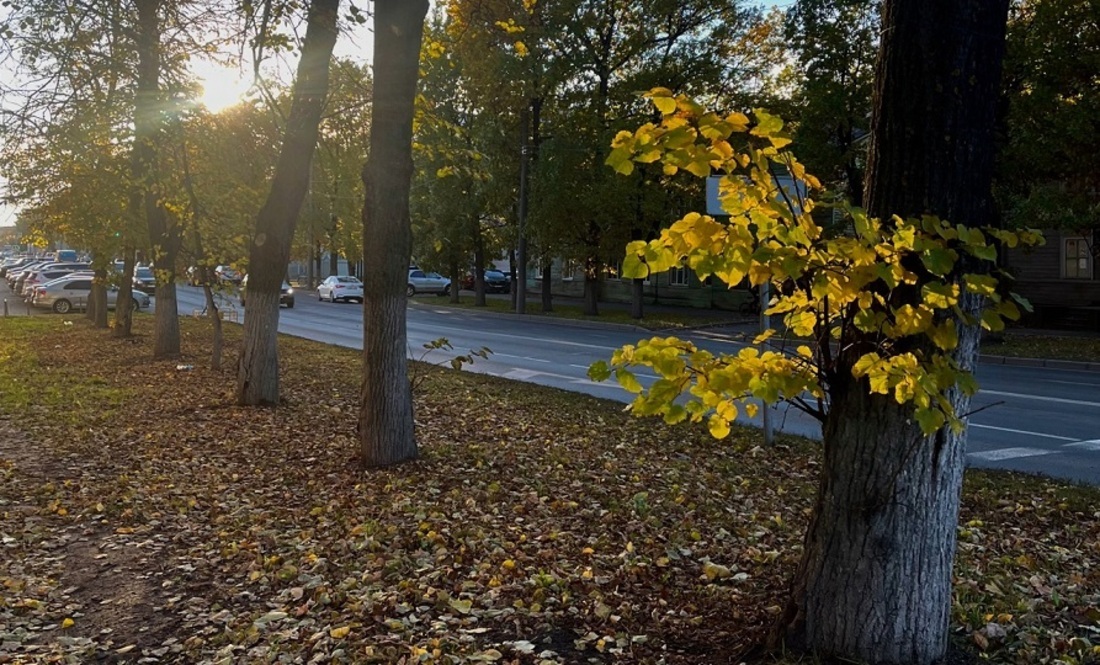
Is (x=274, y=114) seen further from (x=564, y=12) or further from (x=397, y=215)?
(x=564, y=12)

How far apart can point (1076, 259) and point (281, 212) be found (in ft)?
98.2

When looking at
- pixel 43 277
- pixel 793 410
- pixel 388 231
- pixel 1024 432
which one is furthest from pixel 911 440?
pixel 43 277

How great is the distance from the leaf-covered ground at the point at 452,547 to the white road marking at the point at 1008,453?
1897 millimetres

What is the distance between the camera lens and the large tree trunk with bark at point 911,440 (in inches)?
140

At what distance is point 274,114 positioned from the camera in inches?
552

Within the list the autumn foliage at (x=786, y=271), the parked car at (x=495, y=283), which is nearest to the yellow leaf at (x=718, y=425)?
the autumn foliage at (x=786, y=271)

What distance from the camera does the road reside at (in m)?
9.64

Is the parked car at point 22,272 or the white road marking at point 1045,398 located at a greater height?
the parked car at point 22,272

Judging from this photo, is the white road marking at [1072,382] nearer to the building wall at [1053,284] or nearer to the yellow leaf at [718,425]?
the building wall at [1053,284]

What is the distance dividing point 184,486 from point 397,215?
9.38 feet

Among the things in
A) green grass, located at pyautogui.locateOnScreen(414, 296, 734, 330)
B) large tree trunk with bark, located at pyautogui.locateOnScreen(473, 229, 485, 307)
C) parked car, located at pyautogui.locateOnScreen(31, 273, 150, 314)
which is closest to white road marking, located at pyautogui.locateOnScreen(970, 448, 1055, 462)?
green grass, located at pyautogui.locateOnScreen(414, 296, 734, 330)

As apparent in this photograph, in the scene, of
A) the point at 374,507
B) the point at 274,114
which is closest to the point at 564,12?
the point at 274,114

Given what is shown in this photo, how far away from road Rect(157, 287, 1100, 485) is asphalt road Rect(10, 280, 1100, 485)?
1 cm

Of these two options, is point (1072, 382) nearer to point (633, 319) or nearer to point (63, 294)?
point (633, 319)
